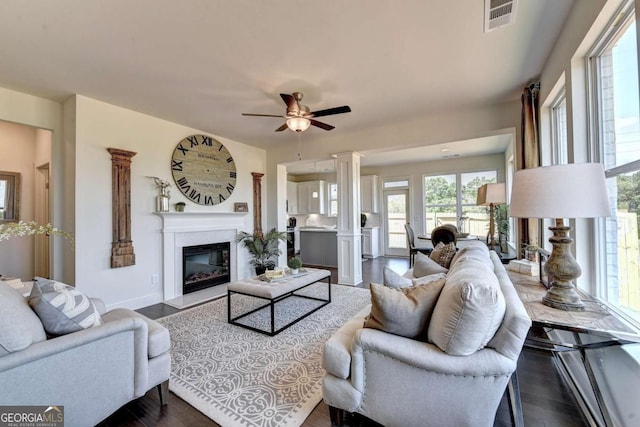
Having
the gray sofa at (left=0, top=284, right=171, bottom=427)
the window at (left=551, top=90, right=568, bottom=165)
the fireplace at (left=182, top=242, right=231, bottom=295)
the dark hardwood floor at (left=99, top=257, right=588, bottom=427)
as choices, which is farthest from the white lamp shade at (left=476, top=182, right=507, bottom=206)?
the fireplace at (left=182, top=242, right=231, bottom=295)

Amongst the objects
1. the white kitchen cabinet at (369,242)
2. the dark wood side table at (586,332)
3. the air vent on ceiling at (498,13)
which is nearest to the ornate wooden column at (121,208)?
the air vent on ceiling at (498,13)

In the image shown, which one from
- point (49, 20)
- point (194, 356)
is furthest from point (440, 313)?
point (49, 20)

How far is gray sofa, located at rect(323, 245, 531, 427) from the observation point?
1.20m

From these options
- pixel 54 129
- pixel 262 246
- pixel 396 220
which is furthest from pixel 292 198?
pixel 54 129

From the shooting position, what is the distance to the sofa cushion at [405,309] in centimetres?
139

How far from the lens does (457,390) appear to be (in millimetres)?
1243

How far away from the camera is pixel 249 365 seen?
7.06 ft

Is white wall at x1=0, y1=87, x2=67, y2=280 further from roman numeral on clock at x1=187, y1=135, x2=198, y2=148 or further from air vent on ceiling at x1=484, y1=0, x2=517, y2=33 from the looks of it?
air vent on ceiling at x1=484, y1=0, x2=517, y2=33

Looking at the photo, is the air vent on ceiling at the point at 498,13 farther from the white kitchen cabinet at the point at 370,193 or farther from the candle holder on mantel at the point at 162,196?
the white kitchen cabinet at the point at 370,193

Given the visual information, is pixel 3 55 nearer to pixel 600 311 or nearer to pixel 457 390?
pixel 457 390

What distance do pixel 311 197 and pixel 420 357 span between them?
6975 millimetres

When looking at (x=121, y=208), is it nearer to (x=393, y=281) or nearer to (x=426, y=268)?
(x=393, y=281)

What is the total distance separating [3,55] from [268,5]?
7.92 ft

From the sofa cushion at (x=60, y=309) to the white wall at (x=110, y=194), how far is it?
1.96m
